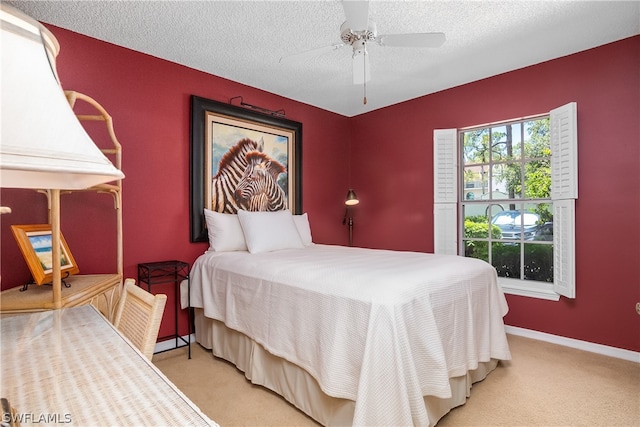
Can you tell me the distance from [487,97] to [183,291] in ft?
11.8

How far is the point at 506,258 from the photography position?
351 centimetres

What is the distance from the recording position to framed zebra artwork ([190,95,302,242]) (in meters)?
3.21

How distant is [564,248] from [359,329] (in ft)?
7.90

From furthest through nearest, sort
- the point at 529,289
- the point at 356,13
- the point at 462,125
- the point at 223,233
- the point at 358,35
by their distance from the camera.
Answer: the point at 462,125, the point at 529,289, the point at 223,233, the point at 358,35, the point at 356,13

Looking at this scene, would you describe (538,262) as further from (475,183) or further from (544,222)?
(475,183)

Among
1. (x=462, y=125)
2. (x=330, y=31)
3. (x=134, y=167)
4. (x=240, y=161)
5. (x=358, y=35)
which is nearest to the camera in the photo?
(x=358, y=35)

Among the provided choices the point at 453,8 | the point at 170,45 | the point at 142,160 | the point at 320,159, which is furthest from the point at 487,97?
the point at 142,160

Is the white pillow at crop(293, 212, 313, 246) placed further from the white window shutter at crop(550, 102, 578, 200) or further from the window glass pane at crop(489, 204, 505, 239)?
the white window shutter at crop(550, 102, 578, 200)

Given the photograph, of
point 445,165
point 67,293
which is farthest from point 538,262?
point 67,293

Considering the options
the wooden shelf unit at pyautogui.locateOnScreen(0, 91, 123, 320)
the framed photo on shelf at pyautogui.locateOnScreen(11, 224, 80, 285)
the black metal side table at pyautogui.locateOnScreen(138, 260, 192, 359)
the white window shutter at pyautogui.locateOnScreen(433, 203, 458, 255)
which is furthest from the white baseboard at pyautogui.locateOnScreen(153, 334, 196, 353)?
the white window shutter at pyautogui.locateOnScreen(433, 203, 458, 255)

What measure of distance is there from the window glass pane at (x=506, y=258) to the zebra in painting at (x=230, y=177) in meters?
2.73

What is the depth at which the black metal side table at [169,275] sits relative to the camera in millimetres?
2730

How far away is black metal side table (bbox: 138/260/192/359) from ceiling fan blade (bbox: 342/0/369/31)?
2201 mm

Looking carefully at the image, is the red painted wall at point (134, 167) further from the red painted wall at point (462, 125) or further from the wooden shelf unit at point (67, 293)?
the wooden shelf unit at point (67, 293)
